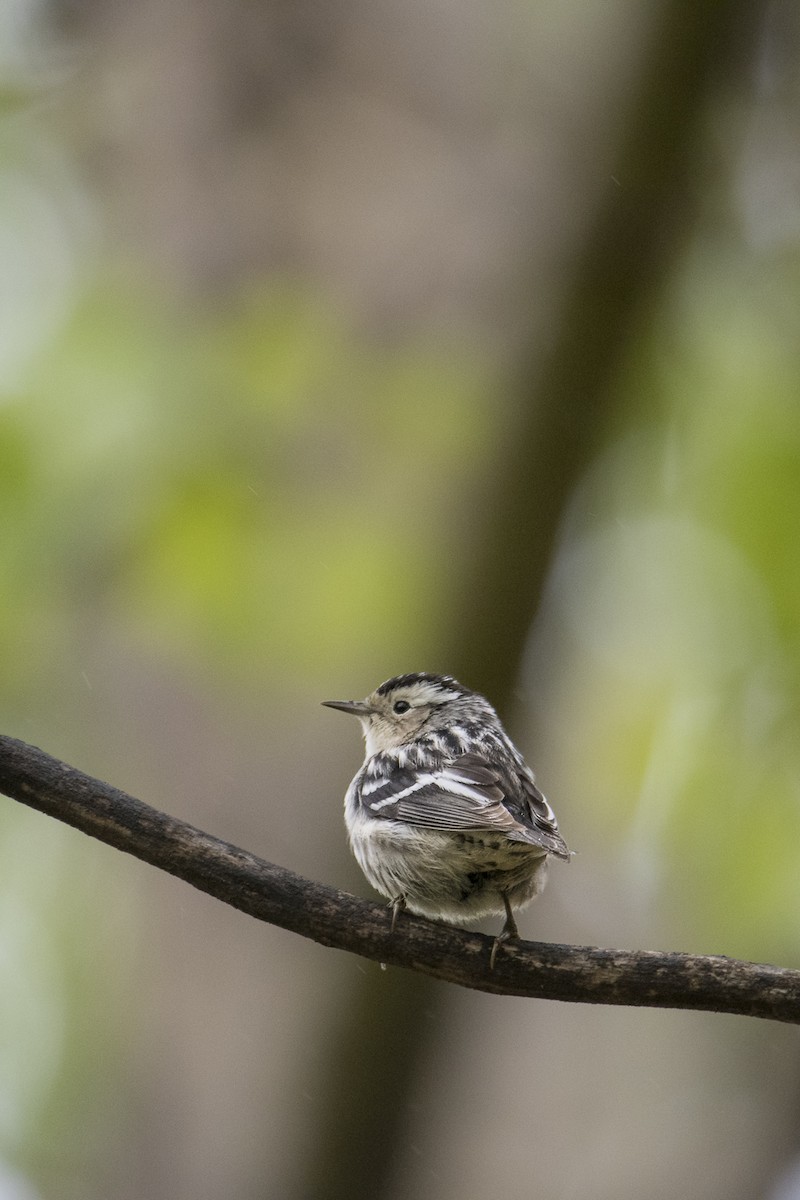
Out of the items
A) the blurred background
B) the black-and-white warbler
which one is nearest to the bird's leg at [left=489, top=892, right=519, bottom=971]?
the black-and-white warbler

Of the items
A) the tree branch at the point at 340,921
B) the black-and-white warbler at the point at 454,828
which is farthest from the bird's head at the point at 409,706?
the tree branch at the point at 340,921

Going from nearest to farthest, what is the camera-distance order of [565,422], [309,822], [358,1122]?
[358,1122]
[565,422]
[309,822]

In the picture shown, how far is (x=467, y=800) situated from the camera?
403cm

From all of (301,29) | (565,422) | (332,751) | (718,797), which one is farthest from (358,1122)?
(301,29)

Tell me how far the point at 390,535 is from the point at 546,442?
1086 mm

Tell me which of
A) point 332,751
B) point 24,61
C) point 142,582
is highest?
point 24,61

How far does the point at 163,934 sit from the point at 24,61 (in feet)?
15.3

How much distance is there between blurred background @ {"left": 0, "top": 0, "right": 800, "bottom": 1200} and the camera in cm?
545

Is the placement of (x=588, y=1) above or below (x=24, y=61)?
above

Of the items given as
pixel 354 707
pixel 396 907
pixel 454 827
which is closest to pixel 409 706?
pixel 354 707

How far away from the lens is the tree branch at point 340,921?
120 inches

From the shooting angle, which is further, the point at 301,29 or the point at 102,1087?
the point at 301,29

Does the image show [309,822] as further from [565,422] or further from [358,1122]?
[565,422]

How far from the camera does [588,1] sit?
22.7ft
